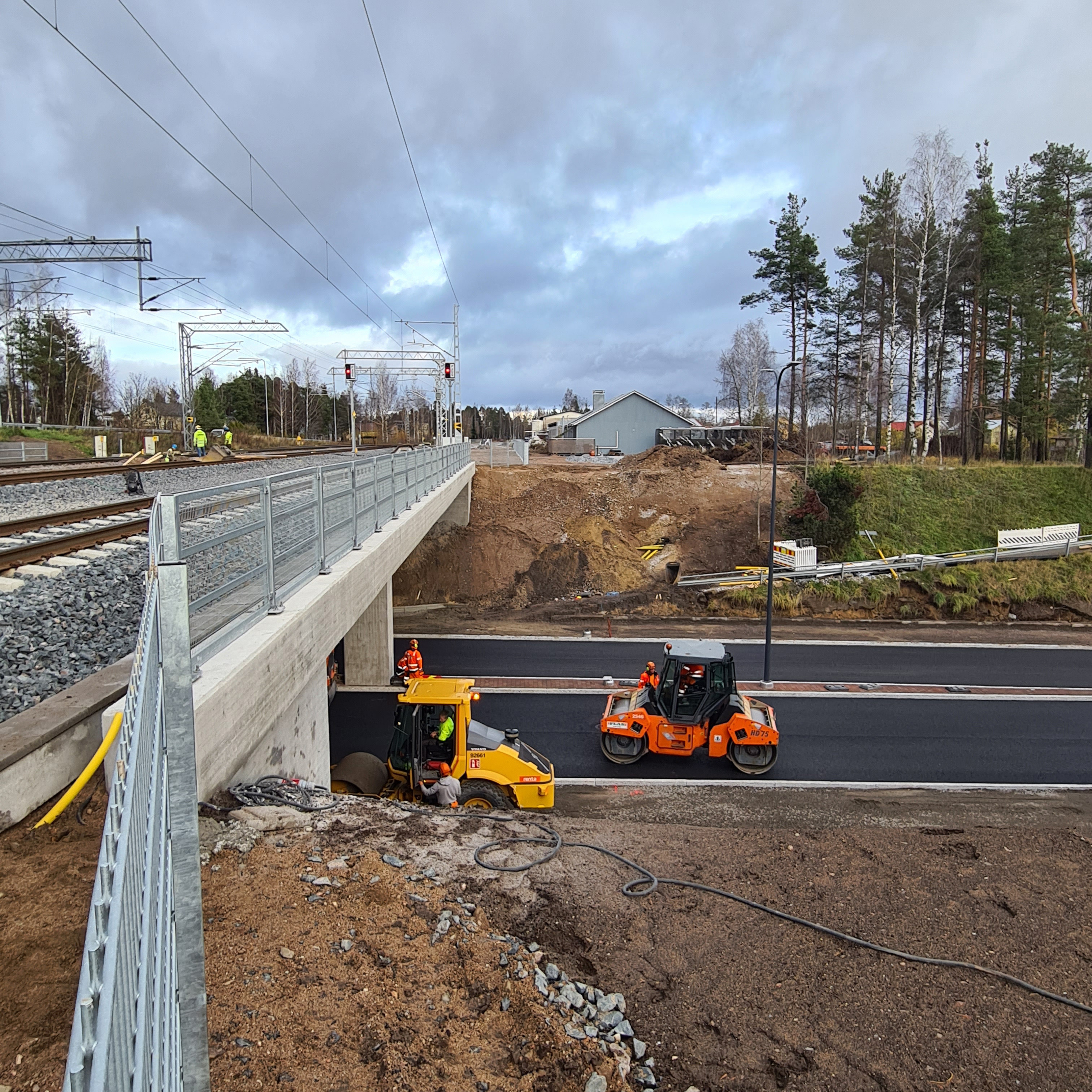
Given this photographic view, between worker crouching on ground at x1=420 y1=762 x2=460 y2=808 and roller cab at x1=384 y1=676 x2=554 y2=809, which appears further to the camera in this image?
roller cab at x1=384 y1=676 x2=554 y2=809

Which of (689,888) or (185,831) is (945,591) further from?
(185,831)

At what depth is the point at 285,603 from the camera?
7574mm

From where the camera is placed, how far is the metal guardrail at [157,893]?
144cm

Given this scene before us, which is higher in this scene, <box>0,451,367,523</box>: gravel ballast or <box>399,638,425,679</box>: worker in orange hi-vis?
<box>0,451,367,523</box>: gravel ballast

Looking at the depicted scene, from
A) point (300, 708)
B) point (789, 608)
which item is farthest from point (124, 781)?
point (789, 608)

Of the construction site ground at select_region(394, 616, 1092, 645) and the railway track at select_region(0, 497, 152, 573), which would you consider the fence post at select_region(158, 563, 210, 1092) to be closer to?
the railway track at select_region(0, 497, 152, 573)

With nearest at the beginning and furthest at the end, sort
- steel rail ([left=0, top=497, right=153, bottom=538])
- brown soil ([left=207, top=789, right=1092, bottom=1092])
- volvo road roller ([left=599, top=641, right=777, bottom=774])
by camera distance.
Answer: brown soil ([left=207, top=789, right=1092, bottom=1092]), steel rail ([left=0, top=497, right=153, bottom=538]), volvo road roller ([left=599, top=641, right=777, bottom=774])

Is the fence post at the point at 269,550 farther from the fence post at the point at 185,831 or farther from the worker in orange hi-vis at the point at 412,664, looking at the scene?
the worker in orange hi-vis at the point at 412,664

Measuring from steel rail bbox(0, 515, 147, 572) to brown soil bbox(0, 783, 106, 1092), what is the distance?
516 centimetres

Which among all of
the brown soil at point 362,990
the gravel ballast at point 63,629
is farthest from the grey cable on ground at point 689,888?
the gravel ballast at point 63,629

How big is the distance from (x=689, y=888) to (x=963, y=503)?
33.3 m

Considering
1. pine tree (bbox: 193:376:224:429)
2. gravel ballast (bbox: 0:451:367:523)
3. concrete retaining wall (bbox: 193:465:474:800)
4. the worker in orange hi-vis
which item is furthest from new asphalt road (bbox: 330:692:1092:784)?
pine tree (bbox: 193:376:224:429)

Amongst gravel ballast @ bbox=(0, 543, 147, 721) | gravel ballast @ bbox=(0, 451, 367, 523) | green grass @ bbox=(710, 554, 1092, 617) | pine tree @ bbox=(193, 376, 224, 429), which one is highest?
pine tree @ bbox=(193, 376, 224, 429)

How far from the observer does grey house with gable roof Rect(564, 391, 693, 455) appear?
68.1 meters
